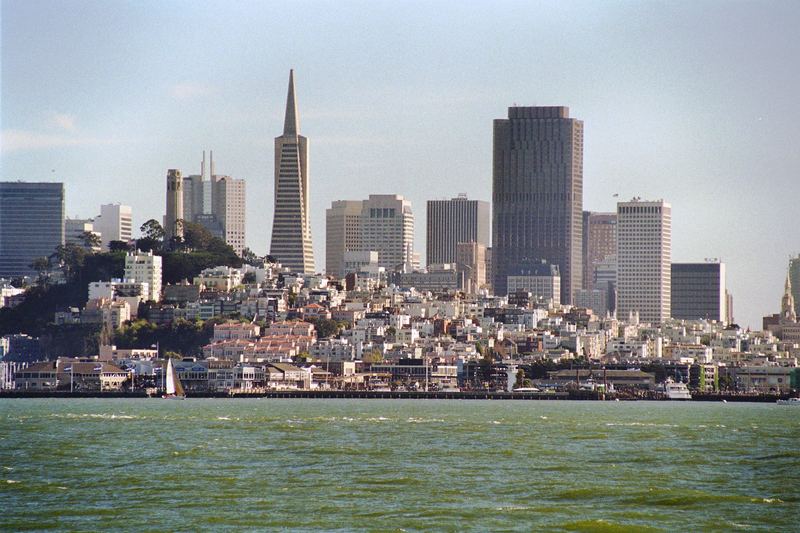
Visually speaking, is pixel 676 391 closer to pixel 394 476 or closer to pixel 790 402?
pixel 790 402

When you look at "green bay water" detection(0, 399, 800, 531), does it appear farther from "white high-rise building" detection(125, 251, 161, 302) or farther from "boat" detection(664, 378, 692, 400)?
"white high-rise building" detection(125, 251, 161, 302)

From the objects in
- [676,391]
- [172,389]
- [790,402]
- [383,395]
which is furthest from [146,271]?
[790,402]

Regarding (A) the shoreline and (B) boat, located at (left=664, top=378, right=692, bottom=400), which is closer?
(A) the shoreline

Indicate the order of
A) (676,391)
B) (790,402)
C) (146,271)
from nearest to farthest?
1. (790,402)
2. (676,391)
3. (146,271)

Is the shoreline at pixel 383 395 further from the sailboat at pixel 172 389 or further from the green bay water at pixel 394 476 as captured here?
the green bay water at pixel 394 476

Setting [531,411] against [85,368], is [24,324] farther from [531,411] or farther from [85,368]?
[531,411]

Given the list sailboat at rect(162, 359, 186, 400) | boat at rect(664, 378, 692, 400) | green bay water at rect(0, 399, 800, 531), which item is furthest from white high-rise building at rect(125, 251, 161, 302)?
green bay water at rect(0, 399, 800, 531)

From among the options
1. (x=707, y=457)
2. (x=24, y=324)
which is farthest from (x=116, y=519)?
(x=24, y=324)
